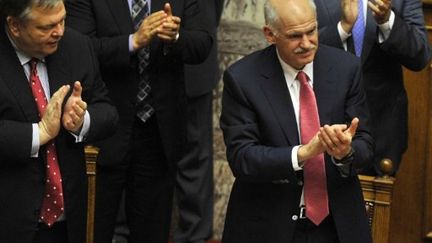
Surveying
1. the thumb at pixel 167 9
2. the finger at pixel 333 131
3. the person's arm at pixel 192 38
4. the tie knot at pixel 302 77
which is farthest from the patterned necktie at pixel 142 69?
the finger at pixel 333 131

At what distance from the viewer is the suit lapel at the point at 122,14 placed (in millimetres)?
4516

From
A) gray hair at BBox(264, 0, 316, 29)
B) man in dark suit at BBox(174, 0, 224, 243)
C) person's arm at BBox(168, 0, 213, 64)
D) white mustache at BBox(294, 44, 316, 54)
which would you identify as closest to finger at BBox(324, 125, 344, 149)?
white mustache at BBox(294, 44, 316, 54)

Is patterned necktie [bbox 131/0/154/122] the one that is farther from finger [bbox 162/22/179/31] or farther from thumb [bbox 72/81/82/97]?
thumb [bbox 72/81/82/97]

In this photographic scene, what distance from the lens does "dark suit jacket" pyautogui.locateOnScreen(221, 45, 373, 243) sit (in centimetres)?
365

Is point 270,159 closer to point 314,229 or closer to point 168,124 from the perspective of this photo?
point 314,229

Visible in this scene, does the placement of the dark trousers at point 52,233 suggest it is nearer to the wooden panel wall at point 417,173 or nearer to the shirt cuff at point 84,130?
the shirt cuff at point 84,130

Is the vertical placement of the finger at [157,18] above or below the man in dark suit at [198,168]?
above

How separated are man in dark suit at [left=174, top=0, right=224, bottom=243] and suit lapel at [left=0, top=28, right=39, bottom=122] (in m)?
2.08

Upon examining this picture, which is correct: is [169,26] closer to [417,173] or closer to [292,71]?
[292,71]

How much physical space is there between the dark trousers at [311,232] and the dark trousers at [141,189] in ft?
3.62

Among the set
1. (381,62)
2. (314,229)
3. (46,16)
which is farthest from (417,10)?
(46,16)

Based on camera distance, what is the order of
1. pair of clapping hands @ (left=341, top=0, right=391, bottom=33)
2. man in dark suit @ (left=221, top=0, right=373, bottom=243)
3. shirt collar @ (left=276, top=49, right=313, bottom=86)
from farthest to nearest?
1. pair of clapping hands @ (left=341, top=0, right=391, bottom=33)
2. shirt collar @ (left=276, top=49, right=313, bottom=86)
3. man in dark suit @ (left=221, top=0, right=373, bottom=243)

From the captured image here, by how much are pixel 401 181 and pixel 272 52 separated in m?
1.72

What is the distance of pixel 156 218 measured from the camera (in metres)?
4.76
